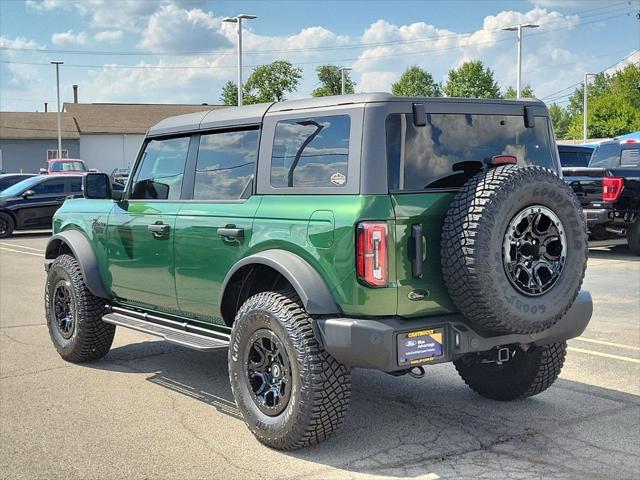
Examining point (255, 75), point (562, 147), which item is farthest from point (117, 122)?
point (562, 147)

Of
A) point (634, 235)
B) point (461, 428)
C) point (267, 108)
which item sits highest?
point (267, 108)

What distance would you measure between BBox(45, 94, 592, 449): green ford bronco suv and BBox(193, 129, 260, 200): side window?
0.01 m

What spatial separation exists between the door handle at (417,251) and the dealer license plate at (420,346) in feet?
1.05

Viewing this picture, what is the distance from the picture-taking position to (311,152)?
4770 mm

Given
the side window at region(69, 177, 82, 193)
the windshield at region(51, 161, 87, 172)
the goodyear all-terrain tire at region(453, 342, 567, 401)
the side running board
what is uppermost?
the windshield at region(51, 161, 87, 172)

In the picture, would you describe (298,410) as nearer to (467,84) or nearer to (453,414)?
(453,414)

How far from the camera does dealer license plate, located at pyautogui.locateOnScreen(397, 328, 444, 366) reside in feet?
14.0

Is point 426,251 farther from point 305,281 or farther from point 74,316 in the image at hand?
point 74,316

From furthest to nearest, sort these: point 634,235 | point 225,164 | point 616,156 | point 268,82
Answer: point 268,82 → point 616,156 → point 634,235 → point 225,164

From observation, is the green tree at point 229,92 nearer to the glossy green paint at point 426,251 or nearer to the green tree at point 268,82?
the green tree at point 268,82

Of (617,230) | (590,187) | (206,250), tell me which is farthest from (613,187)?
(206,250)

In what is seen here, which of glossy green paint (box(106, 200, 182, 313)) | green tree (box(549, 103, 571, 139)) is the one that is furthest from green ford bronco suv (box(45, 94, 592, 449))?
green tree (box(549, 103, 571, 139))

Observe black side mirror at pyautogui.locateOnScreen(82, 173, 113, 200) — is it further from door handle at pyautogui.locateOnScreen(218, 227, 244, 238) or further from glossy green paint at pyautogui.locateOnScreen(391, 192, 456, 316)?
glossy green paint at pyautogui.locateOnScreen(391, 192, 456, 316)

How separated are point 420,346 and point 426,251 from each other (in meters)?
0.51
